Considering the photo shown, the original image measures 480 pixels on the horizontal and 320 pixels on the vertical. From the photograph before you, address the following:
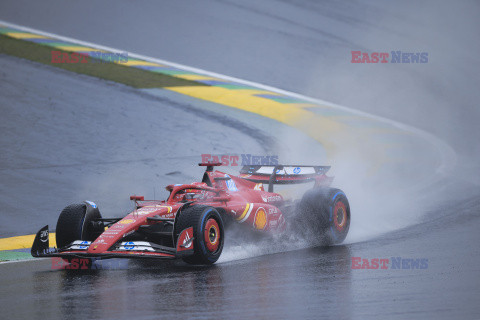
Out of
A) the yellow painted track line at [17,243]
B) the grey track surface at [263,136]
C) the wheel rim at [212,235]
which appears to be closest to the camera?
the grey track surface at [263,136]

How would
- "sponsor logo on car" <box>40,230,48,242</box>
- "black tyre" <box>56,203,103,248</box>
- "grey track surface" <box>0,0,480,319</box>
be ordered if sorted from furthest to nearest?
"black tyre" <box>56,203,103,248</box> < "sponsor logo on car" <box>40,230,48,242</box> < "grey track surface" <box>0,0,480,319</box>

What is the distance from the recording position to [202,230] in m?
9.00

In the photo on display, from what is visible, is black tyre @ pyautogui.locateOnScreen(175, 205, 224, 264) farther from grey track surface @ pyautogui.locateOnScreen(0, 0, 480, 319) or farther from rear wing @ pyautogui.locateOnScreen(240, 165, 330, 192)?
rear wing @ pyautogui.locateOnScreen(240, 165, 330, 192)

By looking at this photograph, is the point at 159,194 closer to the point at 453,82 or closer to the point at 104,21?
the point at 453,82

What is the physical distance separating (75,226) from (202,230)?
5.61 ft

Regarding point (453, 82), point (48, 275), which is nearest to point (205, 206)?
point (48, 275)

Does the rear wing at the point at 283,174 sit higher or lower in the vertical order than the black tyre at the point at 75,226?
higher

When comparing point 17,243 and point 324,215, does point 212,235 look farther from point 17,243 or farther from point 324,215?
point 17,243

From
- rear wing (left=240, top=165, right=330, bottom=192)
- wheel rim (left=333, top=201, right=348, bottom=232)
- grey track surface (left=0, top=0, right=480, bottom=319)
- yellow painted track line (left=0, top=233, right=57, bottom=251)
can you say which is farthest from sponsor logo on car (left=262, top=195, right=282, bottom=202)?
yellow painted track line (left=0, top=233, right=57, bottom=251)

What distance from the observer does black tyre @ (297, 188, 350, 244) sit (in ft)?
35.8

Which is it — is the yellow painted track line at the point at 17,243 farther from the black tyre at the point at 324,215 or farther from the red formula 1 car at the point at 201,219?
the black tyre at the point at 324,215

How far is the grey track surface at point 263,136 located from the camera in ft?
23.3

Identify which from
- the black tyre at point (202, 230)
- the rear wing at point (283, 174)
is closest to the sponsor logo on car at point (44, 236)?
the black tyre at point (202, 230)

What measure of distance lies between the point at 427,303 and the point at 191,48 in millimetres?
18145
